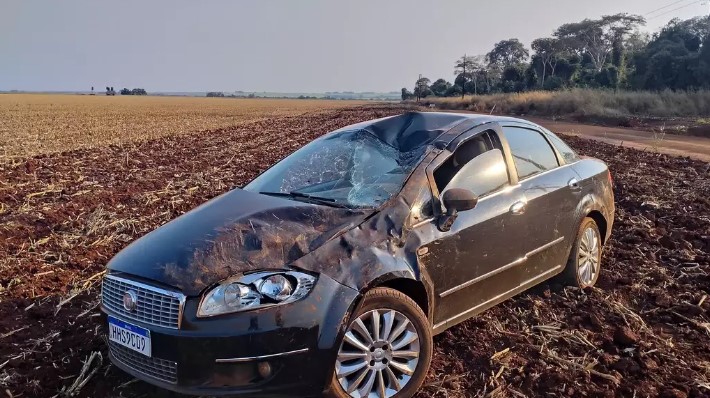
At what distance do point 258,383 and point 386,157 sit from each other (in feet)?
6.11

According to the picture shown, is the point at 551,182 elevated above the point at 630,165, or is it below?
above

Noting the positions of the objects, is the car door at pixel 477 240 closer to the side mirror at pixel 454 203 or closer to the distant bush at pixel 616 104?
the side mirror at pixel 454 203

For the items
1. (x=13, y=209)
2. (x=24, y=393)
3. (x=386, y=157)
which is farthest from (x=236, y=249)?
(x=13, y=209)

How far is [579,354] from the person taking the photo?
13.8 feet

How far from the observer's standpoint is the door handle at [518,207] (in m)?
4.34

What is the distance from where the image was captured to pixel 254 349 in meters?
2.96

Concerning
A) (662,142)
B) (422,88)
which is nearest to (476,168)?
(662,142)

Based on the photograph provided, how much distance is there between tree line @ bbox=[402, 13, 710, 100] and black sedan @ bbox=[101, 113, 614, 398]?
36.6 meters

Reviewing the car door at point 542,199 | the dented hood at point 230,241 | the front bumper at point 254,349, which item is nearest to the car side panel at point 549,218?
the car door at point 542,199

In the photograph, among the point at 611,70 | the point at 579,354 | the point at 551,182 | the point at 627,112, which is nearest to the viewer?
the point at 579,354

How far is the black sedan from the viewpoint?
301 cm

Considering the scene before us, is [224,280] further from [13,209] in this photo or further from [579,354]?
[13,209]

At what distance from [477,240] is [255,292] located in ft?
5.37

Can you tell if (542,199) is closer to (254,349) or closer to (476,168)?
(476,168)
